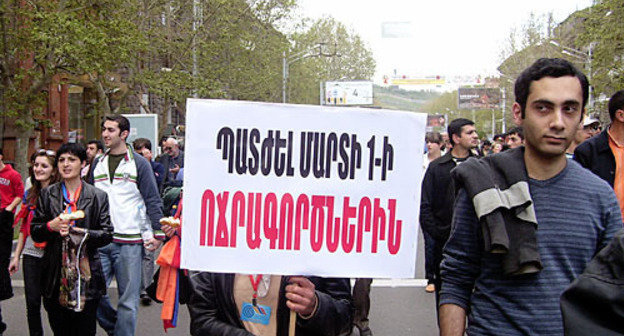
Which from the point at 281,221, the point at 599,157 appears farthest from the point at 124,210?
the point at 599,157

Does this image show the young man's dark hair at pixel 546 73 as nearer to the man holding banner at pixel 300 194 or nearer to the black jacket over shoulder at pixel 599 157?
the man holding banner at pixel 300 194

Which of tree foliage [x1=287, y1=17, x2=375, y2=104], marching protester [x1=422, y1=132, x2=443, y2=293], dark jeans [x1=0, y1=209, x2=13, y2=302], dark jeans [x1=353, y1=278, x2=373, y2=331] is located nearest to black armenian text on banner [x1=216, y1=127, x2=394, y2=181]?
dark jeans [x1=353, y1=278, x2=373, y2=331]

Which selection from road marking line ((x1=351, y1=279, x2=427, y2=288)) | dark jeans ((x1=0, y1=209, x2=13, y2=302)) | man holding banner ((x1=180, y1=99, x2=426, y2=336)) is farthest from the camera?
road marking line ((x1=351, y1=279, x2=427, y2=288))

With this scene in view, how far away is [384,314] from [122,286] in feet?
9.67

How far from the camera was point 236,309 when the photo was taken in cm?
267

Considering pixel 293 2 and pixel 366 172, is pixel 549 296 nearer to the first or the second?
pixel 366 172

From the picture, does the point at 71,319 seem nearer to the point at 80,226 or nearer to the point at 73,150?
the point at 80,226

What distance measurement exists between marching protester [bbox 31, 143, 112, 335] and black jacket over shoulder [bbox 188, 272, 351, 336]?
6.39 ft

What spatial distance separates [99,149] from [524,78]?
615cm

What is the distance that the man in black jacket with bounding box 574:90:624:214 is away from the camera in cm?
404

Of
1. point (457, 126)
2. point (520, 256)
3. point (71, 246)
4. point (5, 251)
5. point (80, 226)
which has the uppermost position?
point (457, 126)

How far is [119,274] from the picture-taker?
5.12 m

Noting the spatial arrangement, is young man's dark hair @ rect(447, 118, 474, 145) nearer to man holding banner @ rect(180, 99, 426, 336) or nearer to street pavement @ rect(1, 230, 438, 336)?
street pavement @ rect(1, 230, 438, 336)

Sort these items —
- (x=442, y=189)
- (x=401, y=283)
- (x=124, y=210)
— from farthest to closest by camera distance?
1. (x=401, y=283)
2. (x=442, y=189)
3. (x=124, y=210)
